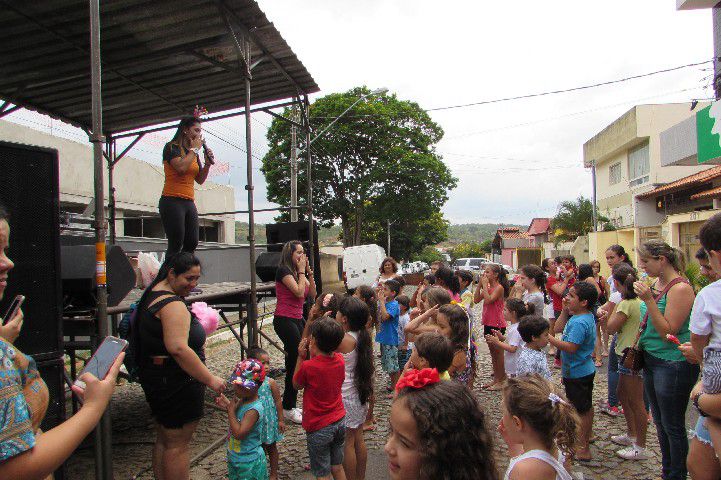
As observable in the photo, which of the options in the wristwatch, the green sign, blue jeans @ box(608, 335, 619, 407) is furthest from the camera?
the green sign

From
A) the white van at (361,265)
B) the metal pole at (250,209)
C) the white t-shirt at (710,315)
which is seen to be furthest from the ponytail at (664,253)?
the white van at (361,265)

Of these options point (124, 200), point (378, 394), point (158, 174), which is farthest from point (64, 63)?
point (158, 174)

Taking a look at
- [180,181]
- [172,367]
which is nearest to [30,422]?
[172,367]

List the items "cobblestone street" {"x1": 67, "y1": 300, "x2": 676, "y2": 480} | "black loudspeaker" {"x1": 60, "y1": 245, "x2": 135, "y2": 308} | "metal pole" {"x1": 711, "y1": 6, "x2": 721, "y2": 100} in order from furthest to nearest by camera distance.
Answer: "metal pole" {"x1": 711, "y1": 6, "x2": 721, "y2": 100}
"cobblestone street" {"x1": 67, "y1": 300, "x2": 676, "y2": 480}
"black loudspeaker" {"x1": 60, "y1": 245, "x2": 135, "y2": 308}

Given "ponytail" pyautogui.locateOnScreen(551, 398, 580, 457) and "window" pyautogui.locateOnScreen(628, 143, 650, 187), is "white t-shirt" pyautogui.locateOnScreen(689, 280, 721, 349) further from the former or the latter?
"window" pyautogui.locateOnScreen(628, 143, 650, 187)

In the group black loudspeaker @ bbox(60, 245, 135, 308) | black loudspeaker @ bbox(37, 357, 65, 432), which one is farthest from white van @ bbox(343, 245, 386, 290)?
black loudspeaker @ bbox(37, 357, 65, 432)

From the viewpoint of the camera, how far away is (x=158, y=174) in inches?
729

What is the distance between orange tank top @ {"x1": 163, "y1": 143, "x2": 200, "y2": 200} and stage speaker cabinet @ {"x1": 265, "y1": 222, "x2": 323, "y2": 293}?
9.77 feet

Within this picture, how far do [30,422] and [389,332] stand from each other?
4819mm

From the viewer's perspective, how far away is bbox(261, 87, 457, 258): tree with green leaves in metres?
27.3

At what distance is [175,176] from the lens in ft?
14.3

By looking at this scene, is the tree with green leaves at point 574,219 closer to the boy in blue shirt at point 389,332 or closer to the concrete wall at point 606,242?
the concrete wall at point 606,242

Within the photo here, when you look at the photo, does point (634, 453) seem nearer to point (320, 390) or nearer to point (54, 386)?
point (320, 390)

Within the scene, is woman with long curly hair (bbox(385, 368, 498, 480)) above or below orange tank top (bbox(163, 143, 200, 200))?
below
